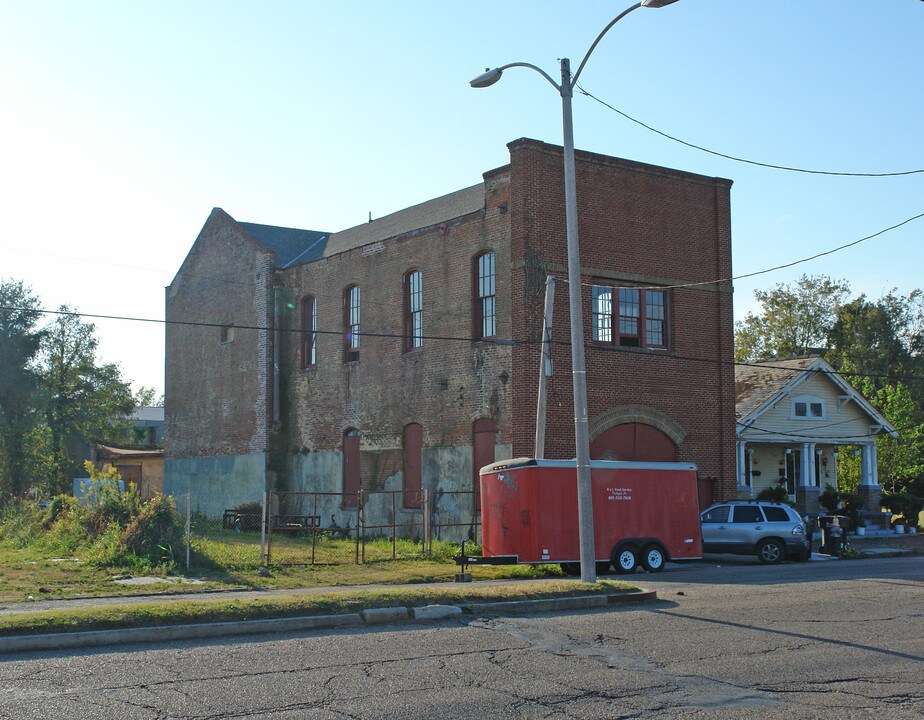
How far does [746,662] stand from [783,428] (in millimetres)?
26109

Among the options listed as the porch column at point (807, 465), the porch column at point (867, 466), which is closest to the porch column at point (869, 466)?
the porch column at point (867, 466)

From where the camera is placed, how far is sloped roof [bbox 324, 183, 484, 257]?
1182 inches

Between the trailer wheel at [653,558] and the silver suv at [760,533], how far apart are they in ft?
13.4

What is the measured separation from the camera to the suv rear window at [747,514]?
25328mm

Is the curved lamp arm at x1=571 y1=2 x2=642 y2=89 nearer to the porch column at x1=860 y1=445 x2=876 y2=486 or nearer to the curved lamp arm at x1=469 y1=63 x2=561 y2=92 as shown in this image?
the curved lamp arm at x1=469 y1=63 x2=561 y2=92

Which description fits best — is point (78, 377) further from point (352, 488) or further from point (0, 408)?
point (352, 488)

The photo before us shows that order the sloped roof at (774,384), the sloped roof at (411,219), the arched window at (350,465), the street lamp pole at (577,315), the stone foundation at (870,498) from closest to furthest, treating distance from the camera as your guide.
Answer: the street lamp pole at (577,315) < the sloped roof at (411,219) < the arched window at (350,465) < the sloped roof at (774,384) < the stone foundation at (870,498)

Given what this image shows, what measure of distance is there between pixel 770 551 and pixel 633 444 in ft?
14.7

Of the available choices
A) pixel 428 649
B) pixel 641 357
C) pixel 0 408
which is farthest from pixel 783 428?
pixel 0 408

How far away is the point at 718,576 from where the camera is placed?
2064 centimetres

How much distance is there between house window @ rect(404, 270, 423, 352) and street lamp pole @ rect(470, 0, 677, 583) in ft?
42.5

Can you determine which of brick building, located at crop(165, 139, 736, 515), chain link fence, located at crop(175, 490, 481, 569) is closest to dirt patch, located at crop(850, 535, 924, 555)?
brick building, located at crop(165, 139, 736, 515)

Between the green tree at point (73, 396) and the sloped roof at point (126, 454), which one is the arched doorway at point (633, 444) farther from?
the green tree at point (73, 396)

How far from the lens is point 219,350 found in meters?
38.0
